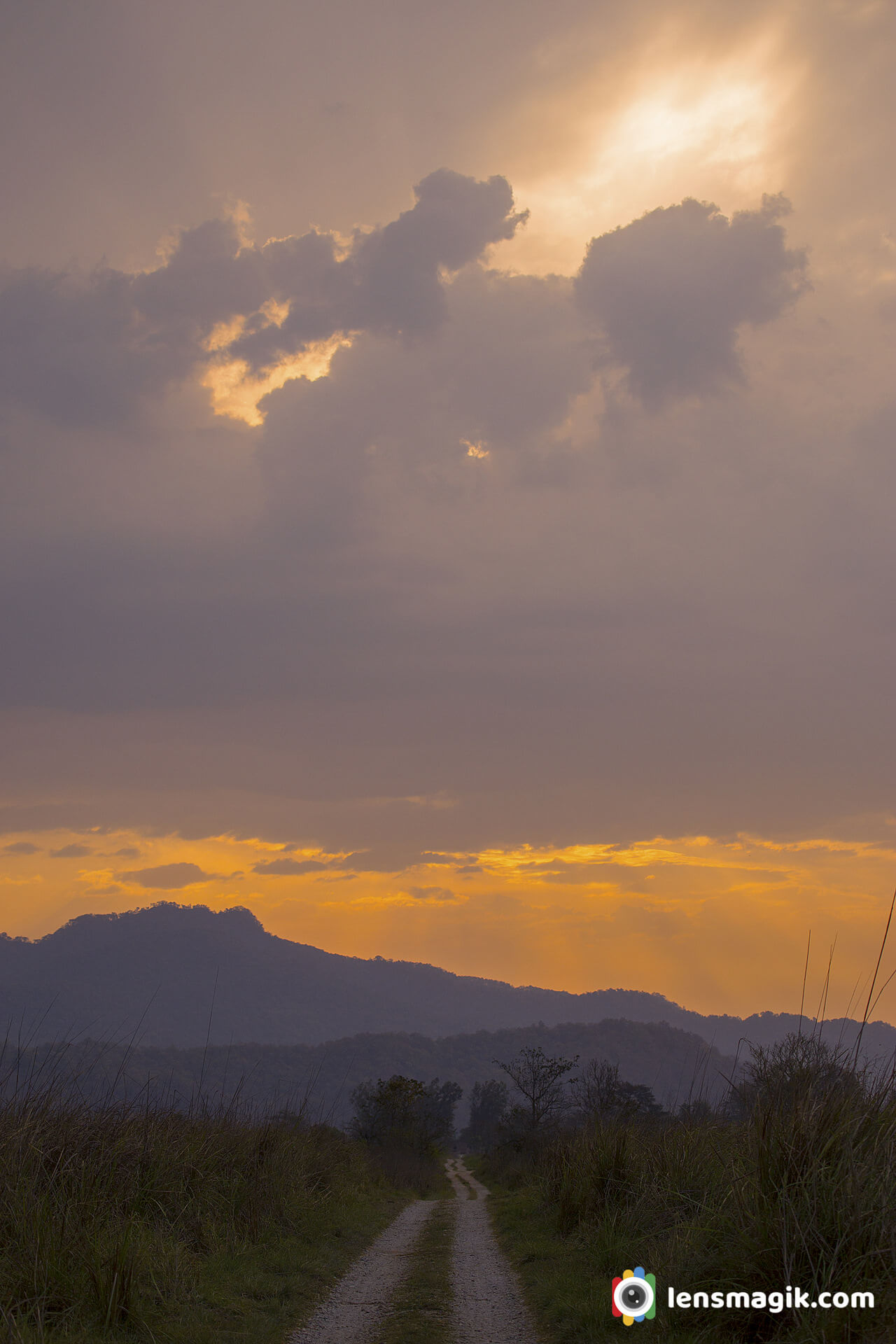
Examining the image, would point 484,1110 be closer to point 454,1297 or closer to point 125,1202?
point 454,1297

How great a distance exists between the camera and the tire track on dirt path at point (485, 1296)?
10281 millimetres

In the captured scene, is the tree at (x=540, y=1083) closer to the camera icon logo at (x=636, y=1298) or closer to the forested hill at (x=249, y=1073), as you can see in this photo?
the forested hill at (x=249, y=1073)

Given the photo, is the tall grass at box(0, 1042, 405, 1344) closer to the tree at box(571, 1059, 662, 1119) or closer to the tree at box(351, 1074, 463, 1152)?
the tree at box(571, 1059, 662, 1119)

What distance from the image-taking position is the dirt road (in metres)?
10.2

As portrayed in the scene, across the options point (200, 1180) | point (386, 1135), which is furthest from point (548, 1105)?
point (200, 1180)

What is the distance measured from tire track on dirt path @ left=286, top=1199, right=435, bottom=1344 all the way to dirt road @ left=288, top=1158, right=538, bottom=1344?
10mm

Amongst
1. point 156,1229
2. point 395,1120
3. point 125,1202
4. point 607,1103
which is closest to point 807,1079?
point 156,1229

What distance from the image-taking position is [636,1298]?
860 cm

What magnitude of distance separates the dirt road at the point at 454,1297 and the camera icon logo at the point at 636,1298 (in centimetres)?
167

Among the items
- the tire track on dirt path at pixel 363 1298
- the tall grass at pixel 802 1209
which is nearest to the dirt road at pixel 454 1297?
the tire track on dirt path at pixel 363 1298

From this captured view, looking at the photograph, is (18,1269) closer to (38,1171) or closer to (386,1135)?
(38,1171)

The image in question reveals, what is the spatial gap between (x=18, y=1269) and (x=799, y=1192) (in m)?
7.77

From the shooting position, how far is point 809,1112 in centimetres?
737

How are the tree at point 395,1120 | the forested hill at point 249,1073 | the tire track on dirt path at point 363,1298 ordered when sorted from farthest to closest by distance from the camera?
1. the tree at point 395,1120
2. the forested hill at point 249,1073
3. the tire track on dirt path at point 363,1298
